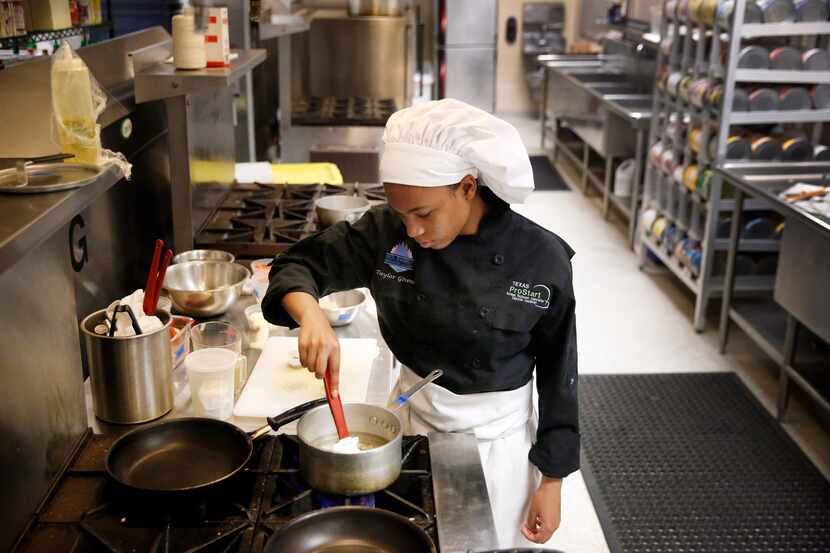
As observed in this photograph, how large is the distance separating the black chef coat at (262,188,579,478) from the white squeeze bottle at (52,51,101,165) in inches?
16.7

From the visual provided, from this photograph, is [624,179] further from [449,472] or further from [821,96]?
[449,472]

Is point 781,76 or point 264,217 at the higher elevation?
point 781,76

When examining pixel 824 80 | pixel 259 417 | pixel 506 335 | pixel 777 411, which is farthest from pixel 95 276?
pixel 824 80

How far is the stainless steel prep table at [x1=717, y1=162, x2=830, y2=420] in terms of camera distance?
3102 mm

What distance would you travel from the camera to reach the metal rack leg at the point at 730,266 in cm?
386

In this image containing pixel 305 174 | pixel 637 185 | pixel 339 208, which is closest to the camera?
pixel 339 208

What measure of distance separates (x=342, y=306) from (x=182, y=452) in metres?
0.90

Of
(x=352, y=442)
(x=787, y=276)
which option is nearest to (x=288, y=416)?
(x=352, y=442)

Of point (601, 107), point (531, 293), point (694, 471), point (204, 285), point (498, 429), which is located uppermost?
point (531, 293)

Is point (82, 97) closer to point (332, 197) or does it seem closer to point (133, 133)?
point (133, 133)

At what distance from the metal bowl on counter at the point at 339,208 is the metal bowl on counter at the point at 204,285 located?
1.68 feet

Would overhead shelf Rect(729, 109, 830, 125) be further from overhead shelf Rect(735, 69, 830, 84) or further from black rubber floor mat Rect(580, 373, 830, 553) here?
black rubber floor mat Rect(580, 373, 830, 553)

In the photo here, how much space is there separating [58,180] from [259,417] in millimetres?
690

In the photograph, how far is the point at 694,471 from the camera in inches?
122
